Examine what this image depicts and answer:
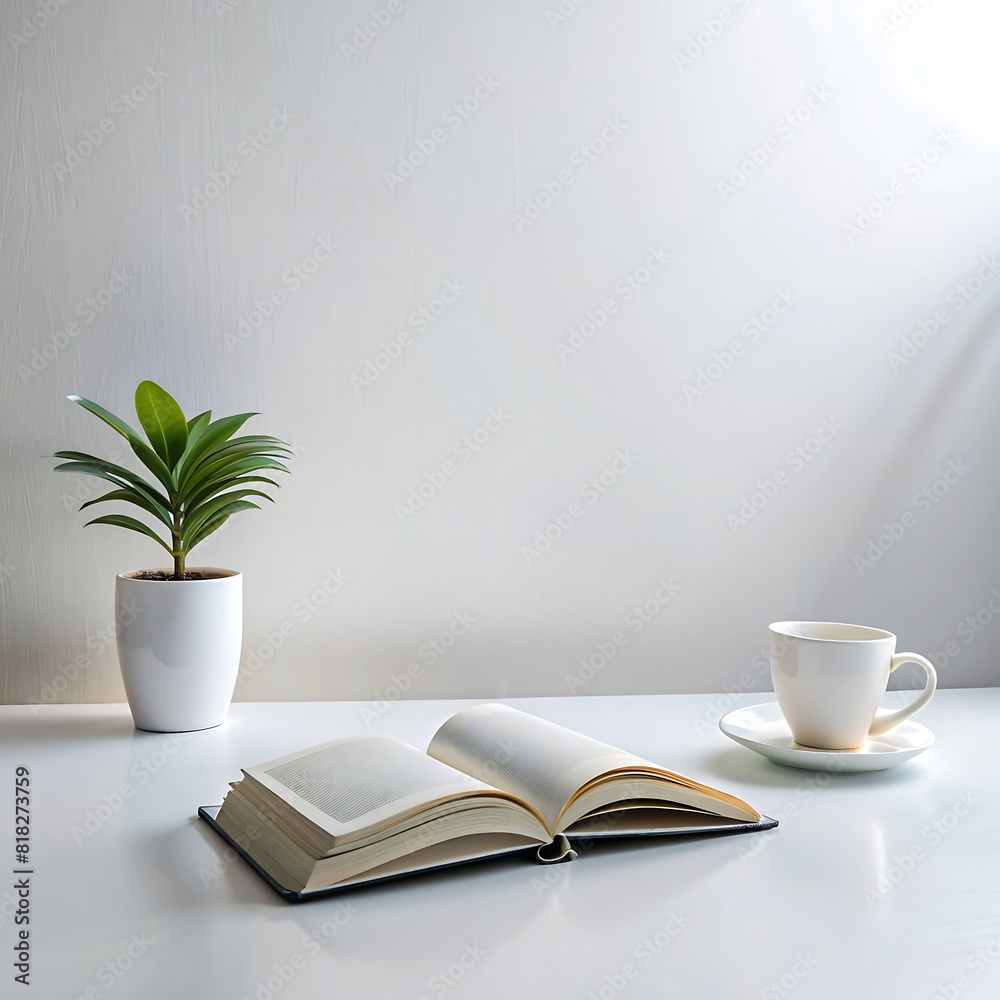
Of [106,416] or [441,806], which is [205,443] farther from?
[441,806]

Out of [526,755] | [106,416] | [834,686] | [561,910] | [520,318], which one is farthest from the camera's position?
[520,318]

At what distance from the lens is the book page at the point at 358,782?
646 mm

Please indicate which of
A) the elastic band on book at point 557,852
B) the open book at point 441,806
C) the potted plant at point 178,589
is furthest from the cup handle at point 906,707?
the potted plant at point 178,589

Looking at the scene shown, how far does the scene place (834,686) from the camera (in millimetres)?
860

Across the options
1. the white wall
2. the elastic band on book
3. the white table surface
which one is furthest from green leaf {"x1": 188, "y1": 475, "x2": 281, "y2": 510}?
the elastic band on book

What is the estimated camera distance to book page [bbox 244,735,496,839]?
2.12ft

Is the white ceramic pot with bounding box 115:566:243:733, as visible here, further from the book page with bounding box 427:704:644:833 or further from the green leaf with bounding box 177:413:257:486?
the book page with bounding box 427:704:644:833

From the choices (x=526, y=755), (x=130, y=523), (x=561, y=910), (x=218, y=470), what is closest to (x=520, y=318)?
(x=218, y=470)

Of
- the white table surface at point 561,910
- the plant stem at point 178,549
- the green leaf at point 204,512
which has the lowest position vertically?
the white table surface at point 561,910

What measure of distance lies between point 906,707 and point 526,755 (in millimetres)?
393

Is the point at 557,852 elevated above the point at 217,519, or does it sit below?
below

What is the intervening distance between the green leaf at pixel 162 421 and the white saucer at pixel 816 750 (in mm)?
644

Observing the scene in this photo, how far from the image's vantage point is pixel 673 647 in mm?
1286

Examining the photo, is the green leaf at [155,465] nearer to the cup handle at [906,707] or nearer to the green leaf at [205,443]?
the green leaf at [205,443]
